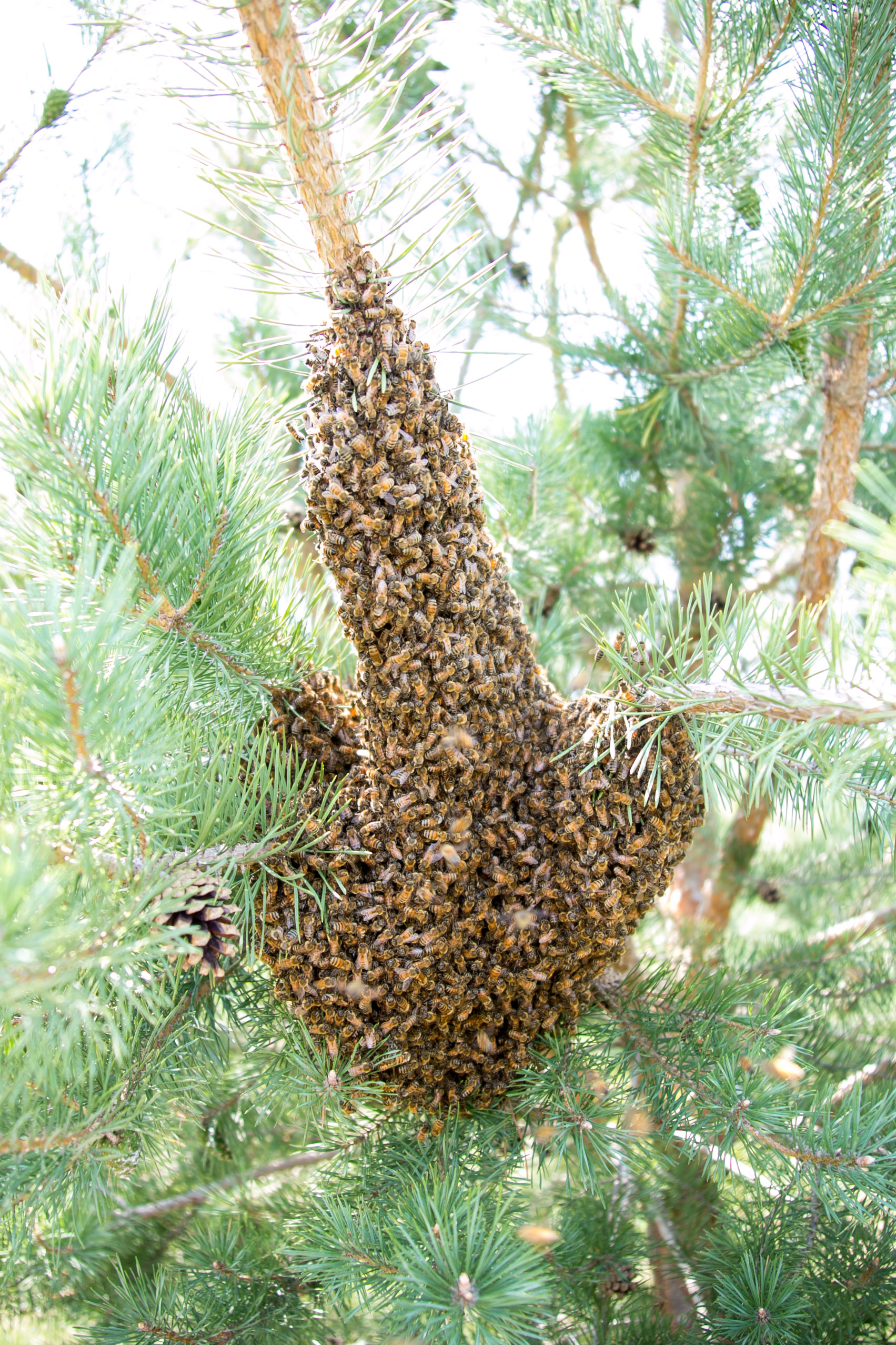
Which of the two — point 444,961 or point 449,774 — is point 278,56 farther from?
point 444,961

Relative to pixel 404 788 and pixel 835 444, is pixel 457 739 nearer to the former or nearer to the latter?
pixel 404 788

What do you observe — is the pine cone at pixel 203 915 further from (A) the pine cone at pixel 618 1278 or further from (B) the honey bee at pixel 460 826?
(A) the pine cone at pixel 618 1278

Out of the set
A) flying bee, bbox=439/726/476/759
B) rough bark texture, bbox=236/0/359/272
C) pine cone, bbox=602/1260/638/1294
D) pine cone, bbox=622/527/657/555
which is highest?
rough bark texture, bbox=236/0/359/272

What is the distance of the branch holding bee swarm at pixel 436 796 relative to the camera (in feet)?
2.49

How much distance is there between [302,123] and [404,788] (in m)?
0.60

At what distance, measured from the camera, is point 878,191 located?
1.05m

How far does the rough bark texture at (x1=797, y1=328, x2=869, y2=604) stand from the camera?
1.26m

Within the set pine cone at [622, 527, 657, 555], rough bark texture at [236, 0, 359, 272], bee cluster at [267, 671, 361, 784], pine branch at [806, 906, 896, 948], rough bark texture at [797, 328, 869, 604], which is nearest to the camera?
rough bark texture at [236, 0, 359, 272]

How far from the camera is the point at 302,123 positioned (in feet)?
2.29

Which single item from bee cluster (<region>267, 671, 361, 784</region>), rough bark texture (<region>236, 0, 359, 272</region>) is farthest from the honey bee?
rough bark texture (<region>236, 0, 359, 272</region>)

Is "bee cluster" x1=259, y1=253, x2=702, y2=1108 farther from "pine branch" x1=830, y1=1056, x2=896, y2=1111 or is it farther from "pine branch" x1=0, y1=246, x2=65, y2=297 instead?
"pine branch" x1=0, y1=246, x2=65, y2=297

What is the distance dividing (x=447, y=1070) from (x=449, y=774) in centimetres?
34

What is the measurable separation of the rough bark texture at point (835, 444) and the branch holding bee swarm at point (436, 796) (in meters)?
0.58

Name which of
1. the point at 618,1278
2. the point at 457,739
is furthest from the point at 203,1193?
the point at 457,739
